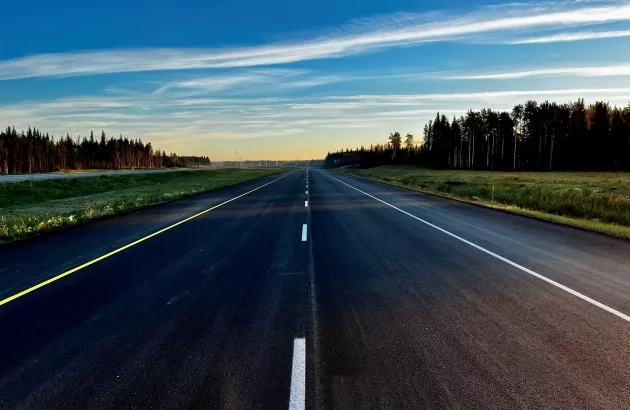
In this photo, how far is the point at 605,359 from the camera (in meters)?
3.97

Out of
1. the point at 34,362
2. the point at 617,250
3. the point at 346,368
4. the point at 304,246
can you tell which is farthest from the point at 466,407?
the point at 617,250

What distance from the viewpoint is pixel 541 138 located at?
85.2 metres

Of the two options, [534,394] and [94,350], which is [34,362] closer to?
[94,350]

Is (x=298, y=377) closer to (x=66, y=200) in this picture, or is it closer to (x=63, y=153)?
(x=66, y=200)

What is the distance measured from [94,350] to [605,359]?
5190 millimetres

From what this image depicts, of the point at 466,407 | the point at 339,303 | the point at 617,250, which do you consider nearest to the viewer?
the point at 466,407

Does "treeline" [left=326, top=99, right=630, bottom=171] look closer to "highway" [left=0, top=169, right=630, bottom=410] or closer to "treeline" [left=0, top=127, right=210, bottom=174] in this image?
"highway" [left=0, top=169, right=630, bottom=410]

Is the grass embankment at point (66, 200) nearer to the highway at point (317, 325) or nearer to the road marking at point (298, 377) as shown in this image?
the highway at point (317, 325)

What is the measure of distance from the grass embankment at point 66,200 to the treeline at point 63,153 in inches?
2495

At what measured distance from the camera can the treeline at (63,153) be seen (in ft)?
315

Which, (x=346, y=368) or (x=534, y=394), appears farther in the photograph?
(x=346, y=368)

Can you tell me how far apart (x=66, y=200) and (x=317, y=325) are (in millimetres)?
27531

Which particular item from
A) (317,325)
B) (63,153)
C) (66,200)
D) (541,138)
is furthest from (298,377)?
(63,153)

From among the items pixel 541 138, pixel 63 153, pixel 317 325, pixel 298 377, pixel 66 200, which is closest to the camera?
pixel 298 377
